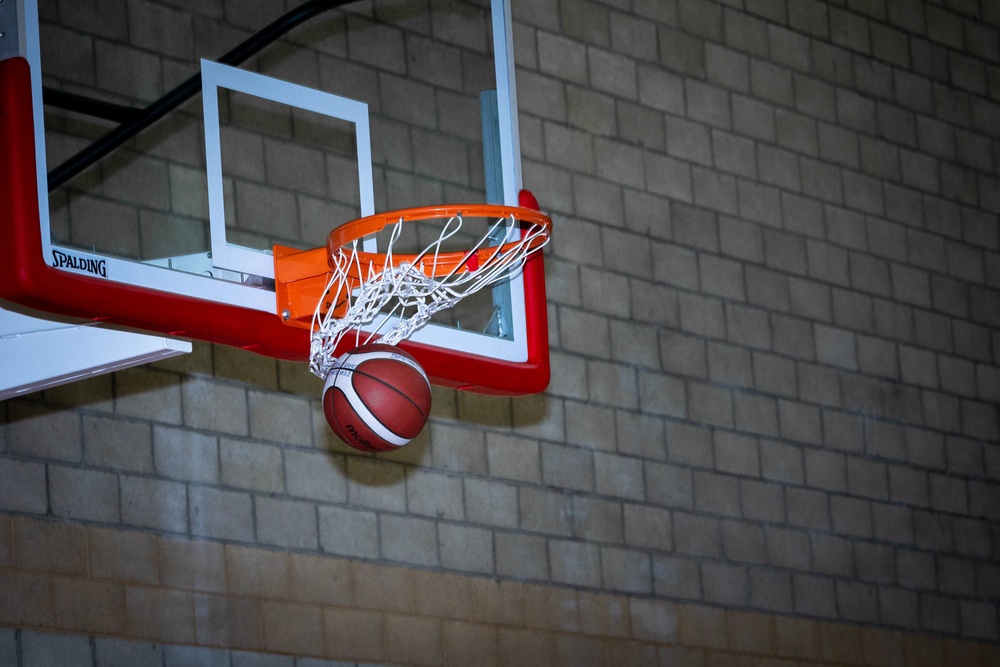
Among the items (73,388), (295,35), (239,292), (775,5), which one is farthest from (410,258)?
(775,5)

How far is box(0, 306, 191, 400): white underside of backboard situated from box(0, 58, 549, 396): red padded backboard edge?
151 mm

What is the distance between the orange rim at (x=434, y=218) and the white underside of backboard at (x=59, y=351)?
510 mm

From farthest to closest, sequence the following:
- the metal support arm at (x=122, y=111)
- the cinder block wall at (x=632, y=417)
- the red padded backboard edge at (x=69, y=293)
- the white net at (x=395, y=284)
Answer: the cinder block wall at (x=632, y=417) < the white net at (x=395, y=284) < the metal support arm at (x=122, y=111) < the red padded backboard edge at (x=69, y=293)

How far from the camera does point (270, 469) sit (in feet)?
18.4

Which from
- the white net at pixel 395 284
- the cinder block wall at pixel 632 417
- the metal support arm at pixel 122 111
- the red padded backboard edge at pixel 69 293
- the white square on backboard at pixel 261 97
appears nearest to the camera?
the red padded backboard edge at pixel 69 293

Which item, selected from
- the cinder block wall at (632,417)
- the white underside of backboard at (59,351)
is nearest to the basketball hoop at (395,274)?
the cinder block wall at (632,417)

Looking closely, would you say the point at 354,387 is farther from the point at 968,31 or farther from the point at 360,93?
the point at 968,31

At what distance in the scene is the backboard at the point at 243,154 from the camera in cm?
356

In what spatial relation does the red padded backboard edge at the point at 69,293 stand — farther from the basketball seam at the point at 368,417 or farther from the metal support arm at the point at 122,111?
the basketball seam at the point at 368,417

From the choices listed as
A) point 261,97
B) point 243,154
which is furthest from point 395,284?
point 261,97

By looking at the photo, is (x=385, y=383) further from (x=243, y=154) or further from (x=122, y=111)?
(x=122, y=111)

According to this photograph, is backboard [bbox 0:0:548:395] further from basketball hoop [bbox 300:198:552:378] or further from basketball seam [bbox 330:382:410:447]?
basketball seam [bbox 330:382:410:447]

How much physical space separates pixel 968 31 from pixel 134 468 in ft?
19.5

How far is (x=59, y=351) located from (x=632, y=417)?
10.9ft
